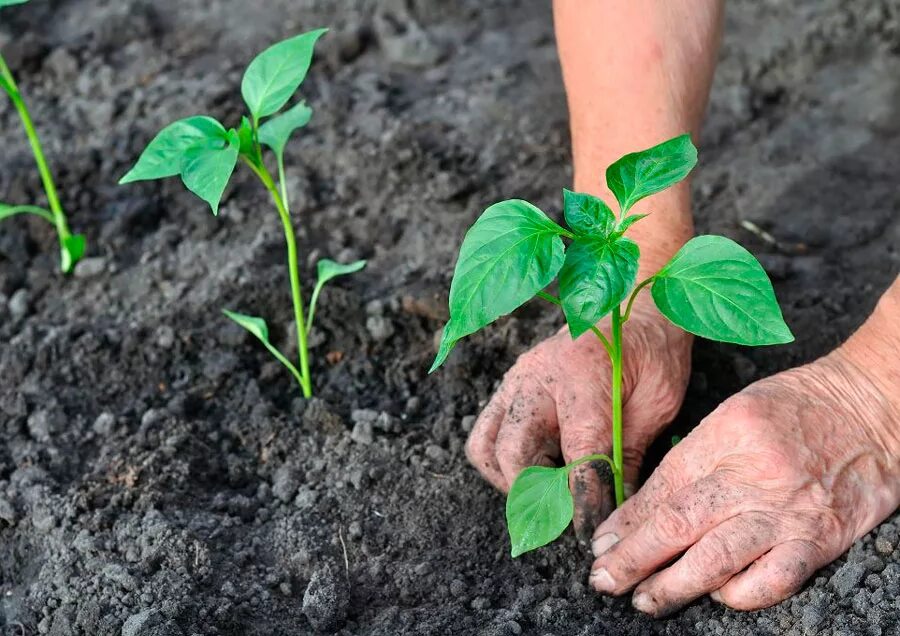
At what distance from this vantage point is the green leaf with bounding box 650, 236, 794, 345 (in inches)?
55.0

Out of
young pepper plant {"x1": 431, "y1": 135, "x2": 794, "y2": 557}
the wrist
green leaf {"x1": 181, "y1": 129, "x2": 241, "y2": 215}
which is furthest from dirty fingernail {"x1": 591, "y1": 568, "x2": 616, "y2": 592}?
green leaf {"x1": 181, "y1": 129, "x2": 241, "y2": 215}

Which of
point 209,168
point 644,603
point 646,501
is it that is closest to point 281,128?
point 209,168

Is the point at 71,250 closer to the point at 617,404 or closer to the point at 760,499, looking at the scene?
the point at 617,404

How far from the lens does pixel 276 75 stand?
1935 millimetres

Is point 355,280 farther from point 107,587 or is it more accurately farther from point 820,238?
point 820,238

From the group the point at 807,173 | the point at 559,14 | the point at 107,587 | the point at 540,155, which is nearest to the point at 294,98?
the point at 540,155

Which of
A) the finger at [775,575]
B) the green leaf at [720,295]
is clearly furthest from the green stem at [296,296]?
the finger at [775,575]

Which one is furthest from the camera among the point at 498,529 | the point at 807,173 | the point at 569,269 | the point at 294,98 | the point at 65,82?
the point at 65,82

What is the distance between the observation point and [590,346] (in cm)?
194

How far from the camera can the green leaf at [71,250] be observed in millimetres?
2635

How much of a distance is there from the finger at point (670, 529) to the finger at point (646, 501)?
0.08 ft

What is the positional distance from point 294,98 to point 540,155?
2.51 feet

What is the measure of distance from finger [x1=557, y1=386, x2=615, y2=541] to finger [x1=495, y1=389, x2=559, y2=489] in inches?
1.8

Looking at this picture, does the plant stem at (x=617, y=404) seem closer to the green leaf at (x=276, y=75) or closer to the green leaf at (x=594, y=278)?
the green leaf at (x=594, y=278)
